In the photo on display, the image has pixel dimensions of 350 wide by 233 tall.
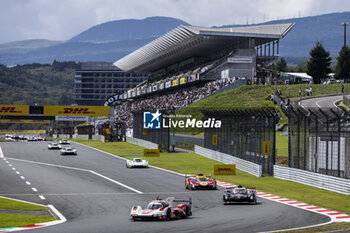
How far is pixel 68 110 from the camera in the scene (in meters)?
130

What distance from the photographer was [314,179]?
36031 millimetres

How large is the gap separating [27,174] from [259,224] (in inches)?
1073

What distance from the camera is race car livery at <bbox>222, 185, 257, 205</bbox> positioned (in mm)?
28062

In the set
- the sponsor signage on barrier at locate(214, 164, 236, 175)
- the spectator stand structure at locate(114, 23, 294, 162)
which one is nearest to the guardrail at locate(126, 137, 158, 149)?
the spectator stand structure at locate(114, 23, 294, 162)

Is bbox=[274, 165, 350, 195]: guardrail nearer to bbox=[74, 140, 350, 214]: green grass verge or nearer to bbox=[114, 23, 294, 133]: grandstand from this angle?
bbox=[74, 140, 350, 214]: green grass verge

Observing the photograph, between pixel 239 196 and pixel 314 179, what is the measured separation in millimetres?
9445

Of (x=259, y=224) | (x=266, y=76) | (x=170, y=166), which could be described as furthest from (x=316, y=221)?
(x=266, y=76)

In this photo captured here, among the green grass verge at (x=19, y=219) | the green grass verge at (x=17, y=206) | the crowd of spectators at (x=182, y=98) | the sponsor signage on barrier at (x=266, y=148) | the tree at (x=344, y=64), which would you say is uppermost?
the tree at (x=344, y=64)

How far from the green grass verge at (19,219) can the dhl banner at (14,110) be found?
103m

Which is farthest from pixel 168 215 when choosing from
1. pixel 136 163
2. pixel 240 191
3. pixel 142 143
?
pixel 142 143

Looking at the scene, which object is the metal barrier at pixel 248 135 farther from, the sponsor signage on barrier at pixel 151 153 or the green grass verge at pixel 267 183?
the sponsor signage on barrier at pixel 151 153

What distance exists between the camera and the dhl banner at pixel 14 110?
124 meters

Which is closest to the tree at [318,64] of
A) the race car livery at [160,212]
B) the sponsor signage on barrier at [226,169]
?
the sponsor signage on barrier at [226,169]

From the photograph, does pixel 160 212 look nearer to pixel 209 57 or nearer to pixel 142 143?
pixel 142 143
